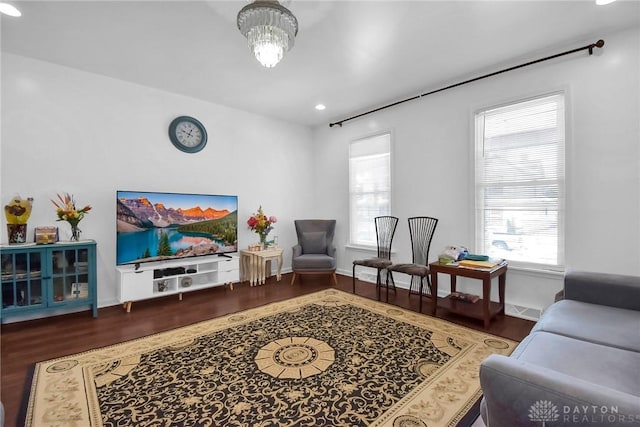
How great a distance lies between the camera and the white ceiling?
2.30 metres

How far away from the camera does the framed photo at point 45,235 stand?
2.98m

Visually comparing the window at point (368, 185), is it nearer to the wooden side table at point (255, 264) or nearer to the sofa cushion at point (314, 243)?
the sofa cushion at point (314, 243)

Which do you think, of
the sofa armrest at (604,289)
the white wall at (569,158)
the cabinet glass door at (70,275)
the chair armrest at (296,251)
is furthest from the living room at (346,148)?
the sofa armrest at (604,289)

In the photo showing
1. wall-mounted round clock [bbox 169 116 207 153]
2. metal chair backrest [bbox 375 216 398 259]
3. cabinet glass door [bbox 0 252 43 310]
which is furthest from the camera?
metal chair backrest [bbox 375 216 398 259]

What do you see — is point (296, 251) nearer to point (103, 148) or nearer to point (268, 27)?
point (103, 148)

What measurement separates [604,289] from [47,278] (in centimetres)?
487

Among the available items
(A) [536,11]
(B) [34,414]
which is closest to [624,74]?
(A) [536,11]

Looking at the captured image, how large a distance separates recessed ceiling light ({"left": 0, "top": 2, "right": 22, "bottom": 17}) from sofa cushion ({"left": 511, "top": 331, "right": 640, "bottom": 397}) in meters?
4.25

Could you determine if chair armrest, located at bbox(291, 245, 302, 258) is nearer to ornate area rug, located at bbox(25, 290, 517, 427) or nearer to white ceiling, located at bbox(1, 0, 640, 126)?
ornate area rug, located at bbox(25, 290, 517, 427)

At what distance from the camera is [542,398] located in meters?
0.89

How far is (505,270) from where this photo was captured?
3.08 meters

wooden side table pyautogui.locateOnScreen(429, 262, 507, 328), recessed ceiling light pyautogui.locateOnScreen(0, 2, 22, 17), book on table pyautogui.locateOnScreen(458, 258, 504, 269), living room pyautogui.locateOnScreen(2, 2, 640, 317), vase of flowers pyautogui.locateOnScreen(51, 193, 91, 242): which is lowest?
wooden side table pyautogui.locateOnScreen(429, 262, 507, 328)

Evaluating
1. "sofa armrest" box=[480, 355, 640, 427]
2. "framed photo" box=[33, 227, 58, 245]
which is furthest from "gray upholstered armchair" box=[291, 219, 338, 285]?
"sofa armrest" box=[480, 355, 640, 427]

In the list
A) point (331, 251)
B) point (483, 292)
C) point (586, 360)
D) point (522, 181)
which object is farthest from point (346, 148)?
point (586, 360)
